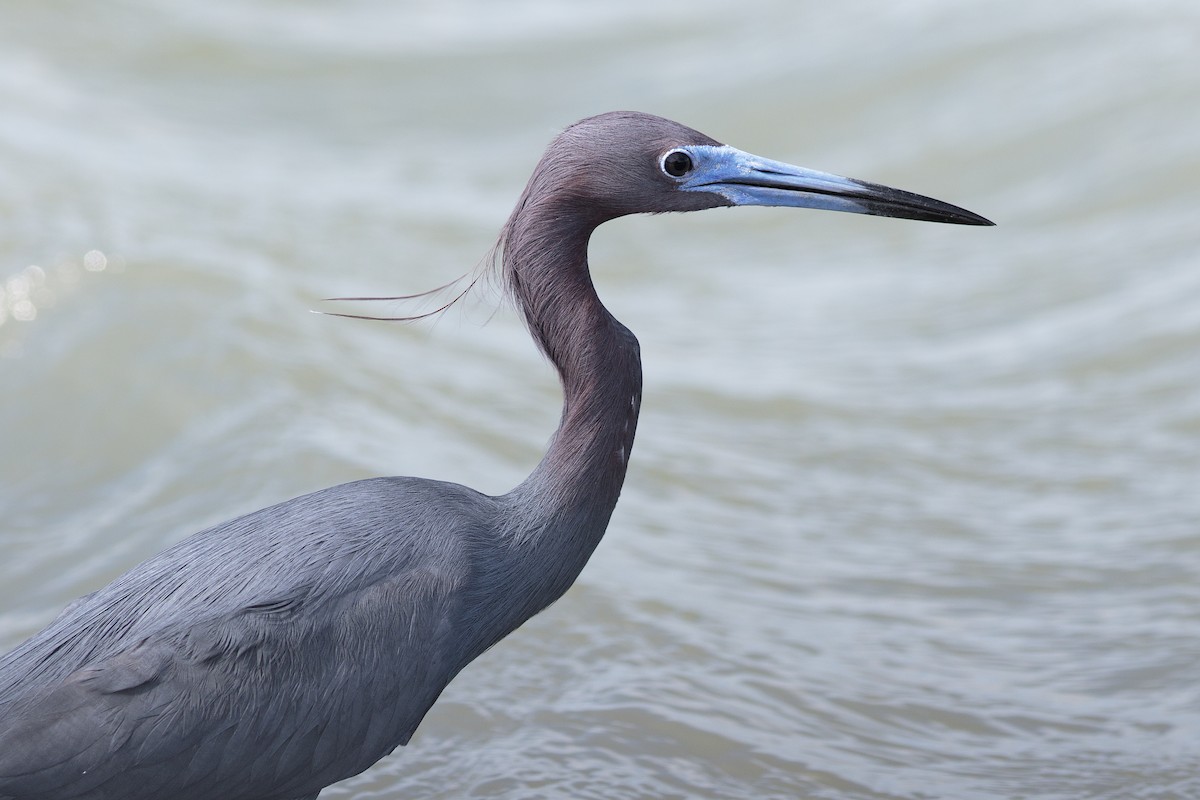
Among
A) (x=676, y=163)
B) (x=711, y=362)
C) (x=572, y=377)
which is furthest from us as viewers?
(x=711, y=362)

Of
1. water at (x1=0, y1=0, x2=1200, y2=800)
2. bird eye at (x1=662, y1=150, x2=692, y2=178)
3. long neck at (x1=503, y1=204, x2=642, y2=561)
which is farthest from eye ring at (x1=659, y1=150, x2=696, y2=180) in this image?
water at (x1=0, y1=0, x2=1200, y2=800)

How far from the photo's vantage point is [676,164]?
14.8ft

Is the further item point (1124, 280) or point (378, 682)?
point (1124, 280)

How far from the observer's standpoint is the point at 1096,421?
8.45m

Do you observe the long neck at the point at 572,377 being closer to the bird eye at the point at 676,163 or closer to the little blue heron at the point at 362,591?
the little blue heron at the point at 362,591

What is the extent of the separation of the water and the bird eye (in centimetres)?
220

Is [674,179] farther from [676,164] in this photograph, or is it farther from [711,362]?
[711,362]

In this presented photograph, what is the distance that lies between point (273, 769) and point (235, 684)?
0.29 m

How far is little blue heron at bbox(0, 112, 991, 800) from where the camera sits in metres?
3.99

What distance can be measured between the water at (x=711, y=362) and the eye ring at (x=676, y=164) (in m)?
2.20

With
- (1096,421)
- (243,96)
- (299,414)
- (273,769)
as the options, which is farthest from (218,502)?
(243,96)

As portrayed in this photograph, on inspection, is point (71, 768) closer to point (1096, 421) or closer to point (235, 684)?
point (235, 684)

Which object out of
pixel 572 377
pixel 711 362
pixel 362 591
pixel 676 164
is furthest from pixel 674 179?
pixel 711 362

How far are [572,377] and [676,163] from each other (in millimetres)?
718
